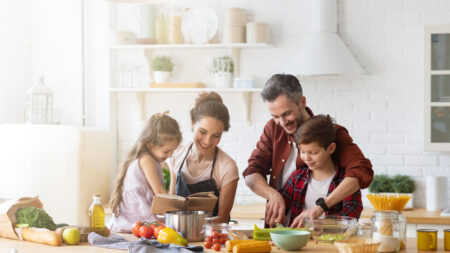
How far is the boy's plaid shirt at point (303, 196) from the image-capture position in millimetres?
3348

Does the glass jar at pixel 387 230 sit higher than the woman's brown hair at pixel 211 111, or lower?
lower

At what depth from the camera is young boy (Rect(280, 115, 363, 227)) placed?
10.8 ft

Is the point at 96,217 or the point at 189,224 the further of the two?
the point at 96,217

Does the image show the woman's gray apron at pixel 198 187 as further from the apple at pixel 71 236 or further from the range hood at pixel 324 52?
the range hood at pixel 324 52

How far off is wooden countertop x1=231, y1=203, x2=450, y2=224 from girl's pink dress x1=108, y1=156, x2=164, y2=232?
1.88 m

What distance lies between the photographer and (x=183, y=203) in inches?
127

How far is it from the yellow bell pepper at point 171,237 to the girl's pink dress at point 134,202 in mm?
467

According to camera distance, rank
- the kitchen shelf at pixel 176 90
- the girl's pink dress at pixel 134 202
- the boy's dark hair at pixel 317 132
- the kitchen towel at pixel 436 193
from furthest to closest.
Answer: the kitchen shelf at pixel 176 90 < the kitchen towel at pixel 436 193 < the girl's pink dress at pixel 134 202 < the boy's dark hair at pixel 317 132

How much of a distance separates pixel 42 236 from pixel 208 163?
975 millimetres

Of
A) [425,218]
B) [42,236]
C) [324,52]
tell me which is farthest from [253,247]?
[324,52]

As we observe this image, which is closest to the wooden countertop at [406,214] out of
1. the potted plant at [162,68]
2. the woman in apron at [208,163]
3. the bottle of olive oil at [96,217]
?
the potted plant at [162,68]

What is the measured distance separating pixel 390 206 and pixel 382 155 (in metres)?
2.91

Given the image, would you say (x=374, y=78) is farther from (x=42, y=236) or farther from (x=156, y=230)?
(x=42, y=236)

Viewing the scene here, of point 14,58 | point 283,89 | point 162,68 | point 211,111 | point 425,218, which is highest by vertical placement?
point 14,58
